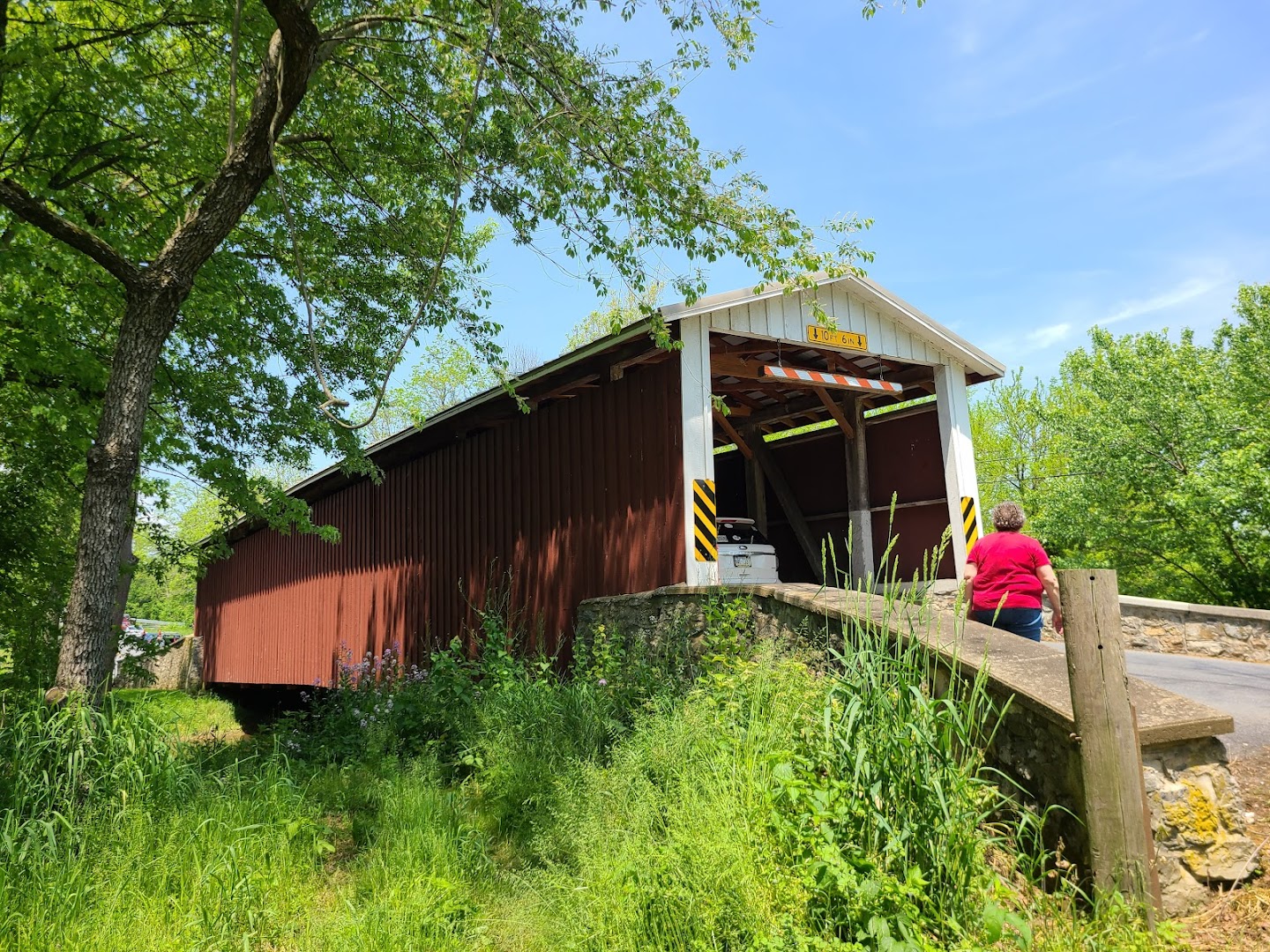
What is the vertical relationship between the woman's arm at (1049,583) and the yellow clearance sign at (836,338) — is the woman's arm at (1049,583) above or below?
below

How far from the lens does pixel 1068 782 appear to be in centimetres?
312

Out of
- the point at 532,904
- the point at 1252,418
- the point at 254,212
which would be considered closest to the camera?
the point at 532,904

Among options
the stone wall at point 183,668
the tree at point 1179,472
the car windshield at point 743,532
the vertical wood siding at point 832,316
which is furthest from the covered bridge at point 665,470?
the stone wall at point 183,668

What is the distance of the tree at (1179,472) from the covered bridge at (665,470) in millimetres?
9483

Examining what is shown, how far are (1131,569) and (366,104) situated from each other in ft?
66.4

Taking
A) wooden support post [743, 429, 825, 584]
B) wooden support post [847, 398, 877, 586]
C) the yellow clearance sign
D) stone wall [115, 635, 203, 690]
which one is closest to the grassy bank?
the yellow clearance sign

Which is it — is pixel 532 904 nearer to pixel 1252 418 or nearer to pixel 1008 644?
pixel 1008 644

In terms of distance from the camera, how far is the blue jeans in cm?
473

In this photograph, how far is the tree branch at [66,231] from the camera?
199 inches

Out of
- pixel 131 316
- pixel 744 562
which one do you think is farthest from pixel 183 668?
pixel 131 316

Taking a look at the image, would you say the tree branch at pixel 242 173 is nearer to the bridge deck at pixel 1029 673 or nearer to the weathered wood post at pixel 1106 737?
the bridge deck at pixel 1029 673

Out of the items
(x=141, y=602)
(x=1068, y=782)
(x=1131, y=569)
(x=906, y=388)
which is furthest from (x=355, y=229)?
(x=141, y=602)

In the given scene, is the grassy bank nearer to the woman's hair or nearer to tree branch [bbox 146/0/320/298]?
the woman's hair

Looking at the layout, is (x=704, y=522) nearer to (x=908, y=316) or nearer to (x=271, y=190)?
(x=908, y=316)
